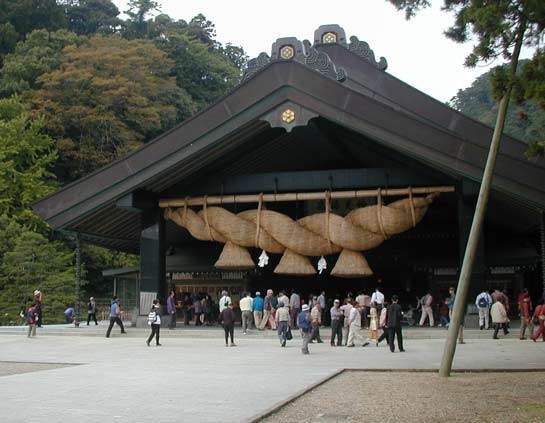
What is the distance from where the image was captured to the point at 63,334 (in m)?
25.2

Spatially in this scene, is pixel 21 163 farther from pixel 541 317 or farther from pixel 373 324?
pixel 541 317

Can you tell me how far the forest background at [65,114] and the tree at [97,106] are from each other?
78 mm

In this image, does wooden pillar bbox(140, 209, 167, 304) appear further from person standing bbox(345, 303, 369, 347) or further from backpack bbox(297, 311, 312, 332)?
backpack bbox(297, 311, 312, 332)

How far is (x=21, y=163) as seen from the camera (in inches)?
1857

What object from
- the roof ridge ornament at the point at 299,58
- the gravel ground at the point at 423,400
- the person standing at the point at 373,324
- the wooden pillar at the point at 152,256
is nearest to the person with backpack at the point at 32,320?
the wooden pillar at the point at 152,256

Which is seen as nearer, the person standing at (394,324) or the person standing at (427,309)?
the person standing at (394,324)

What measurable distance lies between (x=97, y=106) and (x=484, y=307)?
1436 inches

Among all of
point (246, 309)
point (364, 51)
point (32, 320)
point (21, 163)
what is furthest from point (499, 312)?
point (21, 163)

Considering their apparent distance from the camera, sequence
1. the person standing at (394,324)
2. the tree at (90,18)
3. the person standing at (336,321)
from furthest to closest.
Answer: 1. the tree at (90,18)
2. the person standing at (336,321)
3. the person standing at (394,324)

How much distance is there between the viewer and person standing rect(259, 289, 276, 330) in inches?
969

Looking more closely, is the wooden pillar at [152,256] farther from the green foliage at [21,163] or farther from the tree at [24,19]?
the tree at [24,19]

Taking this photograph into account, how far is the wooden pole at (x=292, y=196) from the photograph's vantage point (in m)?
23.8

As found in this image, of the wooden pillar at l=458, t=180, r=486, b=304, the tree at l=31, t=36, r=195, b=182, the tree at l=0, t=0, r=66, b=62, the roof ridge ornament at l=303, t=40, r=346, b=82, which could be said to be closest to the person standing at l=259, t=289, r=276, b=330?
the wooden pillar at l=458, t=180, r=486, b=304

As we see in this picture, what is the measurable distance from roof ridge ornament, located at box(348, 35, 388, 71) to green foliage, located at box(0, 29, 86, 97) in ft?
98.8
